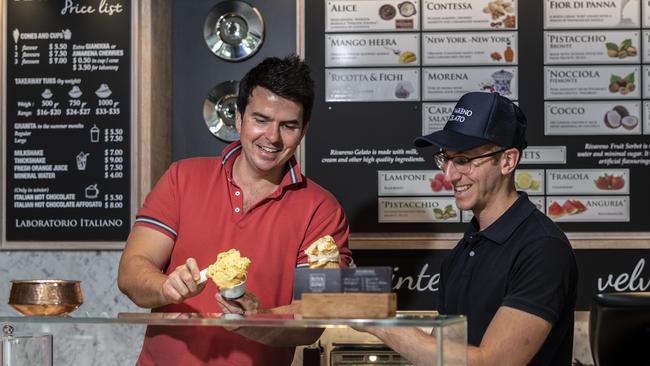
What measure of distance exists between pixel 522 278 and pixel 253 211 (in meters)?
0.85

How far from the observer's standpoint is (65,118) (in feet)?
14.3

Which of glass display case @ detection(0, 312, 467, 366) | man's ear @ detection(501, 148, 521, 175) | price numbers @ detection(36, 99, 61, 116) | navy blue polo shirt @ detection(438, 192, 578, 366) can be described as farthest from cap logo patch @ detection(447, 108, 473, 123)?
price numbers @ detection(36, 99, 61, 116)

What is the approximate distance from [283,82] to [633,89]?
204cm

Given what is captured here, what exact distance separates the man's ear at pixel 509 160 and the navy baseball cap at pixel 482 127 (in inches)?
0.6

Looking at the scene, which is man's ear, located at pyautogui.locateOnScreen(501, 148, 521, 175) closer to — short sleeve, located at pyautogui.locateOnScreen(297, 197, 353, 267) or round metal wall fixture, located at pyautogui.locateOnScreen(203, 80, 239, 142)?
short sleeve, located at pyautogui.locateOnScreen(297, 197, 353, 267)

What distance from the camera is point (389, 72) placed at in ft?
13.9

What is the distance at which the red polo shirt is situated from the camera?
2717mm

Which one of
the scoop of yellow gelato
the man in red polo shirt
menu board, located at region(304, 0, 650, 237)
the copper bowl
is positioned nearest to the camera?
the scoop of yellow gelato

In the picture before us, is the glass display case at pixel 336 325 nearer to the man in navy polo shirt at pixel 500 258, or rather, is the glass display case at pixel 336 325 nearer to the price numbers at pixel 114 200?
the man in navy polo shirt at pixel 500 258

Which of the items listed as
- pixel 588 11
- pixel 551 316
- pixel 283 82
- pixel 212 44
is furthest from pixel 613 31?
pixel 551 316

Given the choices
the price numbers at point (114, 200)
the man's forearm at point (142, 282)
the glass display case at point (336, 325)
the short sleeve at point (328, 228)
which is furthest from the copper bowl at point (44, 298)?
the price numbers at point (114, 200)

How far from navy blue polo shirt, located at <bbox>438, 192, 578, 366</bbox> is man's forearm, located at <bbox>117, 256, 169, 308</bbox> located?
737mm

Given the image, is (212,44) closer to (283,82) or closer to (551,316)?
(283,82)

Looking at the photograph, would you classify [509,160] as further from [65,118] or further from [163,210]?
[65,118]
